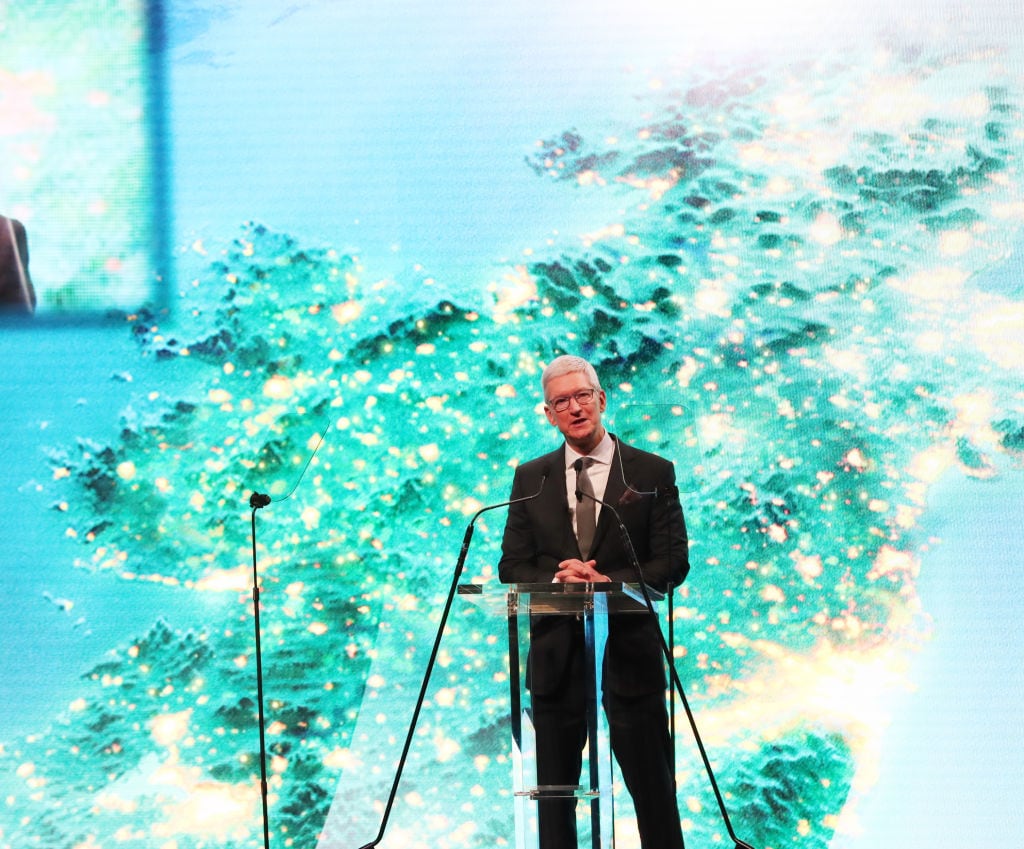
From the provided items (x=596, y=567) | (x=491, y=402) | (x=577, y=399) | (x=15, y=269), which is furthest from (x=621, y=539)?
(x=15, y=269)

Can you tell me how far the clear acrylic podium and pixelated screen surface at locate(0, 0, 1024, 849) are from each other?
174 cm

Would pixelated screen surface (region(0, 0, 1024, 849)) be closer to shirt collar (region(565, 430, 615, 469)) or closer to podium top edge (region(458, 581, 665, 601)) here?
shirt collar (region(565, 430, 615, 469))

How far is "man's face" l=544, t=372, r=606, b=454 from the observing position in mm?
3422

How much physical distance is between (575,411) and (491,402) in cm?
127

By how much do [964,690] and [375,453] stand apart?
236 centimetres

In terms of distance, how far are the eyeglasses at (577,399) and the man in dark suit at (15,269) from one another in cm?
250

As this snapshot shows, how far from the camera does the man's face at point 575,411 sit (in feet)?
11.2

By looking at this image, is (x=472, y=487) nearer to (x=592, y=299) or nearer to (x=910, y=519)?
(x=592, y=299)

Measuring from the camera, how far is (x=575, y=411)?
3430 mm

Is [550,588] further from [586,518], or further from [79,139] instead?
[79,139]

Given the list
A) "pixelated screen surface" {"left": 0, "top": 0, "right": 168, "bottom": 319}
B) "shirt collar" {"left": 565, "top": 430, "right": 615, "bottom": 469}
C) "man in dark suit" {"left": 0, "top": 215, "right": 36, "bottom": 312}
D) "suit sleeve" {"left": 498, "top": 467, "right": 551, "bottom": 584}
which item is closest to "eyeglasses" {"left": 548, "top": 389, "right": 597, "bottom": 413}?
"shirt collar" {"left": 565, "top": 430, "right": 615, "bottom": 469}

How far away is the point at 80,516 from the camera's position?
4691 mm

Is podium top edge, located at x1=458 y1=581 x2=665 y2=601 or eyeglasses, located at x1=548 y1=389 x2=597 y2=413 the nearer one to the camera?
podium top edge, located at x1=458 y1=581 x2=665 y2=601

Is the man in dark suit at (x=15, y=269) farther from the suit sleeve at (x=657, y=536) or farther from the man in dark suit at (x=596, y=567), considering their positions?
the suit sleeve at (x=657, y=536)
